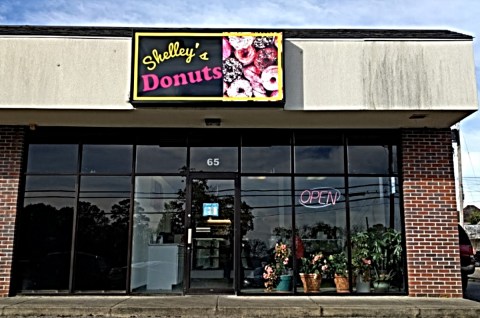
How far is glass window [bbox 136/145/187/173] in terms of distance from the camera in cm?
1088

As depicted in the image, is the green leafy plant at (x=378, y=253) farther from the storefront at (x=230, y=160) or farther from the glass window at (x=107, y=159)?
the glass window at (x=107, y=159)

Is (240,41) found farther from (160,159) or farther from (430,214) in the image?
(430,214)

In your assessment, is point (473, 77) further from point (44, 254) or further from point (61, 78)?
point (44, 254)

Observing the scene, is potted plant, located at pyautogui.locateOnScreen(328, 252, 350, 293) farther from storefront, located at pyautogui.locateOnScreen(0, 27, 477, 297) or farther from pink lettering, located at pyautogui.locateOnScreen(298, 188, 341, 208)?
pink lettering, located at pyautogui.locateOnScreen(298, 188, 341, 208)

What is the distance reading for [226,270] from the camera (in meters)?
10.6

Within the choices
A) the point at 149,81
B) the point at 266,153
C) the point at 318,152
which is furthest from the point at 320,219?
the point at 149,81

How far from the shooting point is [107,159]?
10.9 metres

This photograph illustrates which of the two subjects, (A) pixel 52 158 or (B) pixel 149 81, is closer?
(B) pixel 149 81

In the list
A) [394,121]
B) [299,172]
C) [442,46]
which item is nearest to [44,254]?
[299,172]

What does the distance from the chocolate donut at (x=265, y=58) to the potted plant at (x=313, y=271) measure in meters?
4.06

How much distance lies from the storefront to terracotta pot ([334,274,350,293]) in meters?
0.04

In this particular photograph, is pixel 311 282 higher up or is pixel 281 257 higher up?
pixel 281 257

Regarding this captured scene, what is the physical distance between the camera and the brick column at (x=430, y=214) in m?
10.3

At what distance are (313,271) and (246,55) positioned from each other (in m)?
4.62
